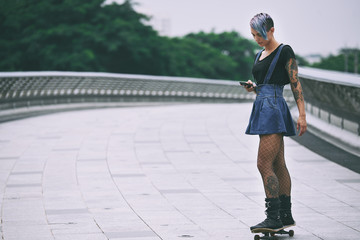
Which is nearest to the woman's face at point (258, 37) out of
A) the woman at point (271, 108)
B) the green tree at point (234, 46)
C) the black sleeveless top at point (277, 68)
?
the woman at point (271, 108)

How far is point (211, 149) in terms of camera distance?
38.2 feet

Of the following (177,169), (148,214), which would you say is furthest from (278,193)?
(177,169)

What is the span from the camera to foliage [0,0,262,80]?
55.2 m

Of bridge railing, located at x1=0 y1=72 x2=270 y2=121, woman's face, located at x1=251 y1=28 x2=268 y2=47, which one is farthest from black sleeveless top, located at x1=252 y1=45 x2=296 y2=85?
bridge railing, located at x1=0 y1=72 x2=270 y2=121

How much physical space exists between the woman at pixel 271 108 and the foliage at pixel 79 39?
159ft

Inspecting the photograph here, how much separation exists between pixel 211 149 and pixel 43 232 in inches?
233

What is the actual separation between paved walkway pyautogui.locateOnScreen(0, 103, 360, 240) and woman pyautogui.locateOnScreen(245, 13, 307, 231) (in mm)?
407

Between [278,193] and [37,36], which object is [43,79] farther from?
[37,36]

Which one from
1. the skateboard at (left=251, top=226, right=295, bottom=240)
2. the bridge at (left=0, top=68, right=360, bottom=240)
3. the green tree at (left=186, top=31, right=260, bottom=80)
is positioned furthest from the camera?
the green tree at (left=186, top=31, right=260, bottom=80)

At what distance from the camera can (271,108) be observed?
554 centimetres

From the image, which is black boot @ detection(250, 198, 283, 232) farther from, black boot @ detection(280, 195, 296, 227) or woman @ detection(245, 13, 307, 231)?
black boot @ detection(280, 195, 296, 227)

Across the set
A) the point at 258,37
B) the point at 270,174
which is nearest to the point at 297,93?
the point at 258,37

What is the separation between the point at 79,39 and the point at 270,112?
52714 mm

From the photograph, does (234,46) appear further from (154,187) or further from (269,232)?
(269,232)
